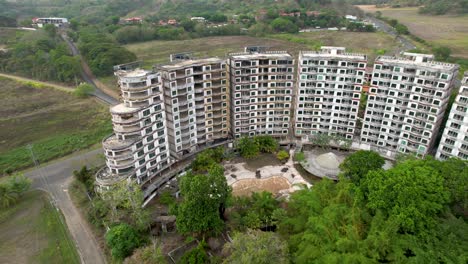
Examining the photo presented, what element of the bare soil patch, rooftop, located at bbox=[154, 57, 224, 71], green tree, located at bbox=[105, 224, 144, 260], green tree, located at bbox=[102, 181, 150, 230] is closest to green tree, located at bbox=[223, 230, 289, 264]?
green tree, located at bbox=[105, 224, 144, 260]

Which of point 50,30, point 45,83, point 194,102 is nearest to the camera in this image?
point 194,102

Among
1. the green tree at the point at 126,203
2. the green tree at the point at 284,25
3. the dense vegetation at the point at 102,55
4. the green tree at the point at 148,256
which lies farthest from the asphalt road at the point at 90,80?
the green tree at the point at 284,25

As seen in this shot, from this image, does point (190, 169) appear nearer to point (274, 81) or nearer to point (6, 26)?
point (274, 81)

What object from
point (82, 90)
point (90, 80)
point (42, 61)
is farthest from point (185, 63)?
point (42, 61)

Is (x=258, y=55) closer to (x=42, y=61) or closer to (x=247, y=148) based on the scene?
(x=247, y=148)

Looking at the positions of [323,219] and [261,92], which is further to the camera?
[261,92]

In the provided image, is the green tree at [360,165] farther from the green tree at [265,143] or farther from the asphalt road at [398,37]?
the asphalt road at [398,37]

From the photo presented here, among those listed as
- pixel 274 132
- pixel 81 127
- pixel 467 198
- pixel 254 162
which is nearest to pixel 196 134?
pixel 254 162
